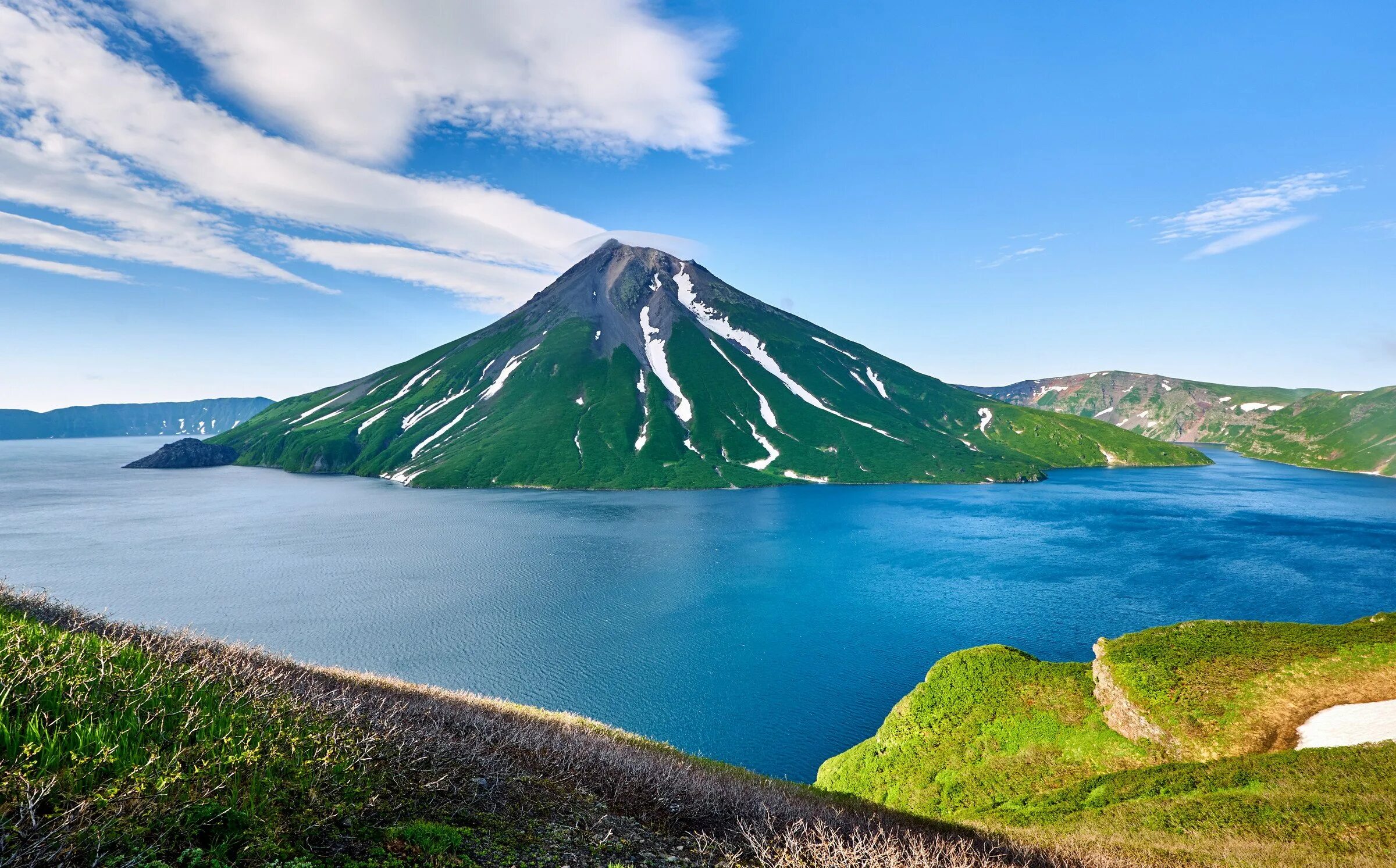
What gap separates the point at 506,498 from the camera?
527ft

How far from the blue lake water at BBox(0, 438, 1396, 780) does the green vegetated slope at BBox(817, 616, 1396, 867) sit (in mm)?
8742

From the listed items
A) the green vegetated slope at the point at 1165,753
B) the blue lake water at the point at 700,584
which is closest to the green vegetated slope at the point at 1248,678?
the green vegetated slope at the point at 1165,753

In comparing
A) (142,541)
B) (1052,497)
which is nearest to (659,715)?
(142,541)

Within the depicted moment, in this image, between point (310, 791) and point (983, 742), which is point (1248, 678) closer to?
point (983, 742)

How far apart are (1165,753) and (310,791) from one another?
38.0 m

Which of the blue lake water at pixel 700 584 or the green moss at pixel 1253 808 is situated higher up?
the green moss at pixel 1253 808

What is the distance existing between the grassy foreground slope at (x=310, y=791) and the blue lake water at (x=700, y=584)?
28062mm

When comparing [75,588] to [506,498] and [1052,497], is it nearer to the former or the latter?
[506,498]

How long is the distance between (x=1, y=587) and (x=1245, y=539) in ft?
541

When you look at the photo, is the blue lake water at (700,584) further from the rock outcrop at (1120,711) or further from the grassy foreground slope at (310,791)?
the grassy foreground slope at (310,791)

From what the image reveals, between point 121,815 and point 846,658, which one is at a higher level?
point 121,815

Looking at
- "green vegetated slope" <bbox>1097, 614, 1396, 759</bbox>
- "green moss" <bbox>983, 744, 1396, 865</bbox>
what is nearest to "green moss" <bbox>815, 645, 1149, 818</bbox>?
"green vegetated slope" <bbox>1097, 614, 1396, 759</bbox>

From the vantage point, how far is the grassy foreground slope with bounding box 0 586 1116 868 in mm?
7438

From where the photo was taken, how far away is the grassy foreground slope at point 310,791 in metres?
7.44
